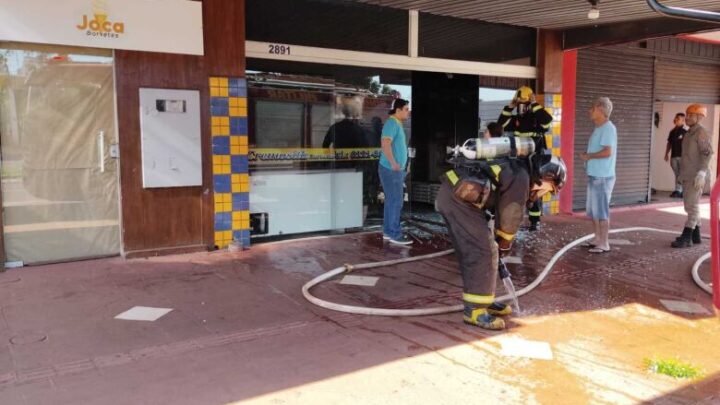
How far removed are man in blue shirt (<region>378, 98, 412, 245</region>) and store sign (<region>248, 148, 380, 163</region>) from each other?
81cm

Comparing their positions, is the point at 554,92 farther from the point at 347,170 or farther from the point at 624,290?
the point at 624,290

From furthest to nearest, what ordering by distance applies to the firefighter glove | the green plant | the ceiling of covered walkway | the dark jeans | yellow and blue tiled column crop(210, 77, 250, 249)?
the ceiling of covered walkway < the dark jeans < yellow and blue tiled column crop(210, 77, 250, 249) < the firefighter glove < the green plant

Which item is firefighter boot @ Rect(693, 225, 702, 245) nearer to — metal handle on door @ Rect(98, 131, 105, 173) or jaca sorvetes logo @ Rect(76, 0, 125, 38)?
metal handle on door @ Rect(98, 131, 105, 173)

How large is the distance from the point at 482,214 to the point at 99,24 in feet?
14.1

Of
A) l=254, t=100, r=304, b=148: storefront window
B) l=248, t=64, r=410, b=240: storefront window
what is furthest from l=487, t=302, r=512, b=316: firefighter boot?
l=254, t=100, r=304, b=148: storefront window

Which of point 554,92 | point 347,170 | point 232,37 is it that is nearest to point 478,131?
point 554,92

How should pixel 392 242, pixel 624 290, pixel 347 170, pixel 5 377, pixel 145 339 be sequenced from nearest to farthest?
1. pixel 5 377
2. pixel 145 339
3. pixel 624 290
4. pixel 392 242
5. pixel 347 170

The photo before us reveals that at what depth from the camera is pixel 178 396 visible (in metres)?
3.24

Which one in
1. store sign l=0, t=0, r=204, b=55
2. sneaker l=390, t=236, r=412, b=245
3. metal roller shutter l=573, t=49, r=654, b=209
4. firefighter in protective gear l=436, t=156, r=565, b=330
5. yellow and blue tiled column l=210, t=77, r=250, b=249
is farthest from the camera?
metal roller shutter l=573, t=49, r=654, b=209

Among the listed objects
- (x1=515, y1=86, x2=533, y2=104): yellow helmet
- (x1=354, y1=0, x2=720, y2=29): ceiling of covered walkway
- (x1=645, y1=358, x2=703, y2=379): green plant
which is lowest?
(x1=645, y1=358, x2=703, y2=379): green plant

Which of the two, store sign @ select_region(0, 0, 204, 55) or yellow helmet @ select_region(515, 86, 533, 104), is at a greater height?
store sign @ select_region(0, 0, 204, 55)

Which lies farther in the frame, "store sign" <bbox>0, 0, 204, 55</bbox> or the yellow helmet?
the yellow helmet

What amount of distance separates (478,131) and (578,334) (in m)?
6.16

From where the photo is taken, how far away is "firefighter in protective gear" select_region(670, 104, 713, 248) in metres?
7.00
